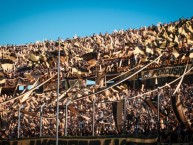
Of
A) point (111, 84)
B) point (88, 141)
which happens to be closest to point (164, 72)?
point (111, 84)

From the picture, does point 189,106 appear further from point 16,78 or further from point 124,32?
point 16,78

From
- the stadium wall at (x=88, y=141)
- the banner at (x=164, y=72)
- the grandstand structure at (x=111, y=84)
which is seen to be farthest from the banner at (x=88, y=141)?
the banner at (x=164, y=72)

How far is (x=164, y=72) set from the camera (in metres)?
20.7

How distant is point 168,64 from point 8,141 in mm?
8194

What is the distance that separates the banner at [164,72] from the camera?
20000 mm

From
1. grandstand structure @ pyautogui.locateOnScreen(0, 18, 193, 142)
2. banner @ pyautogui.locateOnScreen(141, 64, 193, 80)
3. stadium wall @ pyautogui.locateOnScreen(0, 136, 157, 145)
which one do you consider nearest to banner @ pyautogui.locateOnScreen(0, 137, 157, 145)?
stadium wall @ pyautogui.locateOnScreen(0, 136, 157, 145)

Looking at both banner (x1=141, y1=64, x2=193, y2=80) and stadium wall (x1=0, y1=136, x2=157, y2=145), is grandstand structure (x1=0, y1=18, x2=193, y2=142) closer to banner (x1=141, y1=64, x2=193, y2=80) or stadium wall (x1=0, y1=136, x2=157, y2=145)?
banner (x1=141, y1=64, x2=193, y2=80)

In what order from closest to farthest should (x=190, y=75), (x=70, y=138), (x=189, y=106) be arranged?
(x=70, y=138)
(x=189, y=106)
(x=190, y=75)

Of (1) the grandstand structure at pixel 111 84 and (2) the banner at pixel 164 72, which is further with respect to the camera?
(2) the banner at pixel 164 72

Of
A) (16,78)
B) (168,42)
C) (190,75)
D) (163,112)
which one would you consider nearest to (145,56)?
(168,42)

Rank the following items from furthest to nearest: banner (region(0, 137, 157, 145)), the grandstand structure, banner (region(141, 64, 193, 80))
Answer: banner (region(141, 64, 193, 80)), the grandstand structure, banner (region(0, 137, 157, 145))

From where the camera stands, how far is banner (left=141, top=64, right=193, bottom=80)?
65.6 feet

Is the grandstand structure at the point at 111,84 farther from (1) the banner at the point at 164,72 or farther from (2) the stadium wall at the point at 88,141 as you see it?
(2) the stadium wall at the point at 88,141

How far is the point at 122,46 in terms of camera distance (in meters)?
23.6
